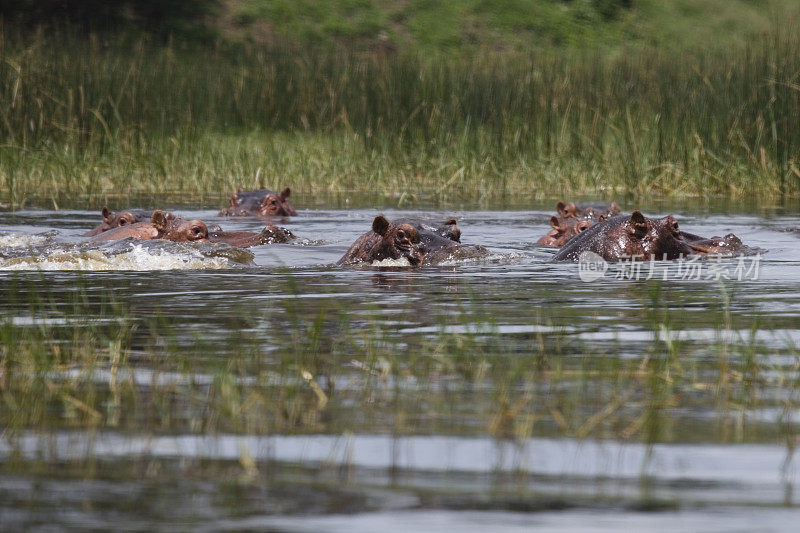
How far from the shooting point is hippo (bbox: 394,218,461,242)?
24.7 feet

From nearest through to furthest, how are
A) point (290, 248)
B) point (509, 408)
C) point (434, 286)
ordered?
point (509, 408) < point (434, 286) < point (290, 248)

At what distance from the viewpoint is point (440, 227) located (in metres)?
7.71

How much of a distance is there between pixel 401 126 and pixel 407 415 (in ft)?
36.4

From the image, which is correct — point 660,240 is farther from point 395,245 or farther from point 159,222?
point 159,222

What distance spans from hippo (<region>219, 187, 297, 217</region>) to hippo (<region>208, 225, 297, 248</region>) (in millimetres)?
2125

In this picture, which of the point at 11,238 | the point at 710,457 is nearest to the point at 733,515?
the point at 710,457

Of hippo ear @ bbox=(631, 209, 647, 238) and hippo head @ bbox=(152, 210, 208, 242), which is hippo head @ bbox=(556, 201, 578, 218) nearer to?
hippo ear @ bbox=(631, 209, 647, 238)

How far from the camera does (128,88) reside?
1438 centimetres

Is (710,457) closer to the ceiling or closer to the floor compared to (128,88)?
closer to the floor

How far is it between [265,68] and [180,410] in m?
12.6

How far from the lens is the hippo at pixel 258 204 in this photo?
10750 millimetres

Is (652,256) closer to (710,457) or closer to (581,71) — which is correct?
(710,457)

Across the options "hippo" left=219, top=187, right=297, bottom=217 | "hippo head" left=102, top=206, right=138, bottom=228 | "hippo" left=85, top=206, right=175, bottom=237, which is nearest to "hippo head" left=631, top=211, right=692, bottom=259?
"hippo" left=85, top=206, right=175, bottom=237

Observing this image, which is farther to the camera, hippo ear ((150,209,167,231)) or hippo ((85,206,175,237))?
hippo ((85,206,175,237))
